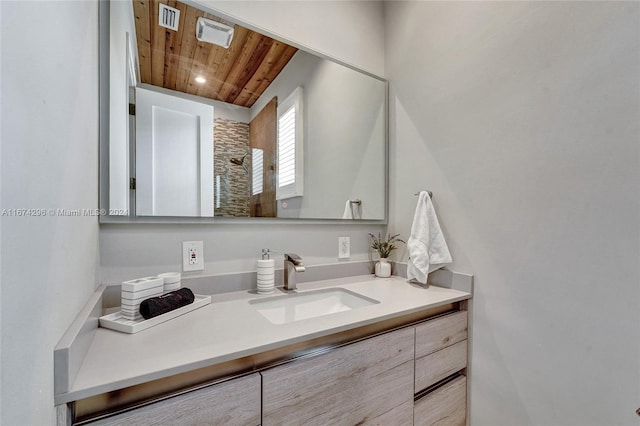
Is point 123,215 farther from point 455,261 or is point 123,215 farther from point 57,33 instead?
point 455,261

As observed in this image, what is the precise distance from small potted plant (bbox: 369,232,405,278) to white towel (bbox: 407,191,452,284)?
186 mm

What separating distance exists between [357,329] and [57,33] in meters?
1.00

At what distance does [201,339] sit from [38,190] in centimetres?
47

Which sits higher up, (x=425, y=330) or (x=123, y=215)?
(x=123, y=215)

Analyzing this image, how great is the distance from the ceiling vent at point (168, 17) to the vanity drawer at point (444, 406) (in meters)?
1.67

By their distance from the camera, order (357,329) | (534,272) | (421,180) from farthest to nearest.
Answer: (421,180), (534,272), (357,329)

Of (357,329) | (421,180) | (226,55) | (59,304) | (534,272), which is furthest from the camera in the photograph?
(421,180)

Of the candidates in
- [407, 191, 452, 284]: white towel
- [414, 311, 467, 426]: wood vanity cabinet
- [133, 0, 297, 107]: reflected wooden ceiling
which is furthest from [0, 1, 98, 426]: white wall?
[407, 191, 452, 284]: white towel

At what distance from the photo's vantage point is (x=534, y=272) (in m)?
0.97

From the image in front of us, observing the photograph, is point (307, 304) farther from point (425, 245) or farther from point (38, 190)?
point (38, 190)

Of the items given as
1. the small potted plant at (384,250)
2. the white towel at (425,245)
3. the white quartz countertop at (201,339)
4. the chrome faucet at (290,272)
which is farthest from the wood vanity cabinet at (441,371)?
the chrome faucet at (290,272)

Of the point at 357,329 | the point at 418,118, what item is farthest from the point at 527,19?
the point at 357,329

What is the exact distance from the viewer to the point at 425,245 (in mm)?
1243

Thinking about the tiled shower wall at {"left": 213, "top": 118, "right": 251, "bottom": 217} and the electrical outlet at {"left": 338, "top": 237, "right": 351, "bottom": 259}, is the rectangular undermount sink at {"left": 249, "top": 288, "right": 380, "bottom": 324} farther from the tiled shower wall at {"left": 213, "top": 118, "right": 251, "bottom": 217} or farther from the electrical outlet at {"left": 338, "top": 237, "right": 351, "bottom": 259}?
the tiled shower wall at {"left": 213, "top": 118, "right": 251, "bottom": 217}
